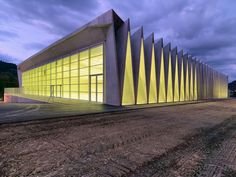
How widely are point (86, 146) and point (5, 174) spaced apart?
6.23 ft

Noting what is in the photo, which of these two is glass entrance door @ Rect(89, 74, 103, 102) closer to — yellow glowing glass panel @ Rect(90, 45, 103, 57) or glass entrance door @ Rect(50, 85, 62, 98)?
yellow glowing glass panel @ Rect(90, 45, 103, 57)

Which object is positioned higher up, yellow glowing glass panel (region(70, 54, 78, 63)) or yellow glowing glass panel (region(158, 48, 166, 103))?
yellow glowing glass panel (region(70, 54, 78, 63))

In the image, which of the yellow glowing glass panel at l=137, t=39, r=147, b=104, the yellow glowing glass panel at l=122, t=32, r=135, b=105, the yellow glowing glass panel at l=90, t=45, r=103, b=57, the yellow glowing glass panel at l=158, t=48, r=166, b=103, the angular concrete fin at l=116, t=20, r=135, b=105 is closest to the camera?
the angular concrete fin at l=116, t=20, r=135, b=105

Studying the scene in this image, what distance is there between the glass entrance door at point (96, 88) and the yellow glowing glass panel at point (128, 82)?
141 inches

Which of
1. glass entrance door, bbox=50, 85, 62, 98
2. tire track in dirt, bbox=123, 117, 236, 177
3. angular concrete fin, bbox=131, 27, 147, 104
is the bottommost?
tire track in dirt, bbox=123, 117, 236, 177

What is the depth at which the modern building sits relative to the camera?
52.7 ft

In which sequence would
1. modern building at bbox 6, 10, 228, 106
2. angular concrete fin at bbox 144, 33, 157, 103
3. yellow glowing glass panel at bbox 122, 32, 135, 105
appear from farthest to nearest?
angular concrete fin at bbox 144, 33, 157, 103 → yellow glowing glass panel at bbox 122, 32, 135, 105 → modern building at bbox 6, 10, 228, 106

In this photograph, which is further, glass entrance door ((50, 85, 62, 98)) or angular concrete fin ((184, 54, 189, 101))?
angular concrete fin ((184, 54, 189, 101))

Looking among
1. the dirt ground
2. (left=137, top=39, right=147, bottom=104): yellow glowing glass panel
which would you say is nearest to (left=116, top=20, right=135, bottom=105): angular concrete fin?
(left=137, top=39, right=147, bottom=104): yellow glowing glass panel

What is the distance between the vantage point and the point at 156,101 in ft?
70.1

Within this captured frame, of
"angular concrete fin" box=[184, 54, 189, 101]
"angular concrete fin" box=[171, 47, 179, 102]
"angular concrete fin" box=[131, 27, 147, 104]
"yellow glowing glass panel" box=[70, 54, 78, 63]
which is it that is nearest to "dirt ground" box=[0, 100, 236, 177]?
"angular concrete fin" box=[131, 27, 147, 104]

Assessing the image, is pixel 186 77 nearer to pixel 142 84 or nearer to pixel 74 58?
pixel 142 84

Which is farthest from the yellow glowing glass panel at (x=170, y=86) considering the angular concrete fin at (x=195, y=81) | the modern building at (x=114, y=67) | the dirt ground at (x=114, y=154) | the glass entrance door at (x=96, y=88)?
the dirt ground at (x=114, y=154)

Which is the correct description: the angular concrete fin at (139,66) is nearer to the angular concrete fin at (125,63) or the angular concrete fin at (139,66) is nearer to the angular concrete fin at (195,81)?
the angular concrete fin at (125,63)
